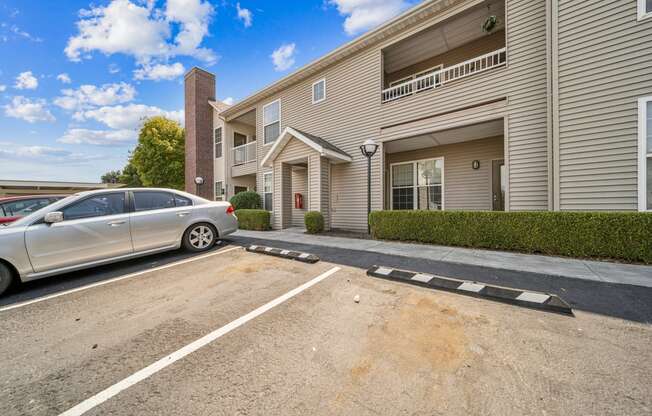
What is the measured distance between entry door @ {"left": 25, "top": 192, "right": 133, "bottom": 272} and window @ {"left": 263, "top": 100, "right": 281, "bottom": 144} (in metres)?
7.73

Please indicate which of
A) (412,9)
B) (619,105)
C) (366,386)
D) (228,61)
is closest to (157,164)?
(228,61)

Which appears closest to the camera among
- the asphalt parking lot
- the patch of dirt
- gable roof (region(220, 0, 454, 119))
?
the asphalt parking lot

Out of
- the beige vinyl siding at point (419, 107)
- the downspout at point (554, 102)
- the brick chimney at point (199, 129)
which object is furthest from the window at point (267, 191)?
the downspout at point (554, 102)

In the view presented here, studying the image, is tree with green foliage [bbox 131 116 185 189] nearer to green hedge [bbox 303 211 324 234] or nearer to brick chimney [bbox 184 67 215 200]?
brick chimney [bbox 184 67 215 200]

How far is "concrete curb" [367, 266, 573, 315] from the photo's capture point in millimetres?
2518

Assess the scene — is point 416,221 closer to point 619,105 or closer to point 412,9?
point 619,105

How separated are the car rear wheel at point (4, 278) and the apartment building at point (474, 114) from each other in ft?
21.0

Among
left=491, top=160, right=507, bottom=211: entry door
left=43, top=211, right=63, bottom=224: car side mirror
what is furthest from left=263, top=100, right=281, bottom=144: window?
left=491, top=160, right=507, bottom=211: entry door

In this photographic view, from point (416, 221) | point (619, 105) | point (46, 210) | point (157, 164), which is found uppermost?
point (157, 164)

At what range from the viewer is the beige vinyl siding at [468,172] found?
775 cm

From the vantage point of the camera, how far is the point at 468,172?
317 inches

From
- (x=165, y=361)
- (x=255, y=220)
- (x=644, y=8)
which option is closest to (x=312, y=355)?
(x=165, y=361)

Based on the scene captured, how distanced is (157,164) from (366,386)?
24.4 meters

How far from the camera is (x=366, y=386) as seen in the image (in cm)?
153
